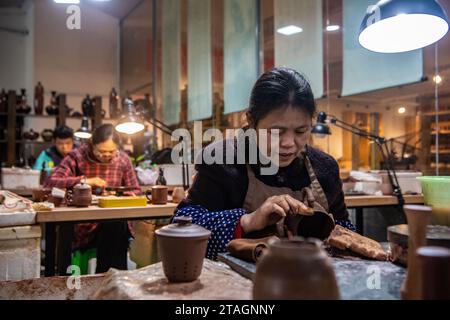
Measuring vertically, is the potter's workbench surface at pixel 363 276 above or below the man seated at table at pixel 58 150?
below

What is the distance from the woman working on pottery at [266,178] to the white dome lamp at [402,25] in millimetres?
356

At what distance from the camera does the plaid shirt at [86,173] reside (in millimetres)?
Result: 4031

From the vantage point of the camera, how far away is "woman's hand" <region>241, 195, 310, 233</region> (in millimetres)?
1370

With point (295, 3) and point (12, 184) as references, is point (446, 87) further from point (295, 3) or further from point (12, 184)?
point (12, 184)

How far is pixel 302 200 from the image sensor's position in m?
1.69

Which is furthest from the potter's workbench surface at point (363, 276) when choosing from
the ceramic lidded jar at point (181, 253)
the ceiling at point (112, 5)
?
the ceiling at point (112, 5)

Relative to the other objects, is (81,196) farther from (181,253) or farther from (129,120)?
(181,253)

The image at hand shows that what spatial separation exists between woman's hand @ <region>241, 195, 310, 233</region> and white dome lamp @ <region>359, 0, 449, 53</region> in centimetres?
83

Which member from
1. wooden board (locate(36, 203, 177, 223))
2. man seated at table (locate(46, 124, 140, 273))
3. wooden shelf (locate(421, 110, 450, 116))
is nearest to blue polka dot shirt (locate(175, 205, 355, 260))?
wooden board (locate(36, 203, 177, 223))

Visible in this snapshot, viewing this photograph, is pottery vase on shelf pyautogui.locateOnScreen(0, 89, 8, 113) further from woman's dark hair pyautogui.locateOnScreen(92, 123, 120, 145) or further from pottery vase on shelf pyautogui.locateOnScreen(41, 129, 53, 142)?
woman's dark hair pyautogui.locateOnScreen(92, 123, 120, 145)

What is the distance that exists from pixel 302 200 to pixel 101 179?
306 cm

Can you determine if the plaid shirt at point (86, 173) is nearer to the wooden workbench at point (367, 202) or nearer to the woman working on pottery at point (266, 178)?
the wooden workbench at point (367, 202)

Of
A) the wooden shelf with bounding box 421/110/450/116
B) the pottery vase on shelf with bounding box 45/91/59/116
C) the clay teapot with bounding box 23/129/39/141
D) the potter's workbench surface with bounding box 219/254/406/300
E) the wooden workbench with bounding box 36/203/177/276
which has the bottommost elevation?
the wooden workbench with bounding box 36/203/177/276

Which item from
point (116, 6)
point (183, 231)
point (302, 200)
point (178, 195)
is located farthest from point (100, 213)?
point (116, 6)
